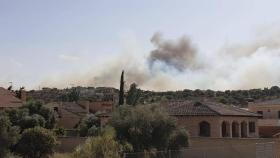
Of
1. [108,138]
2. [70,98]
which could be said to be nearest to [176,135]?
[108,138]

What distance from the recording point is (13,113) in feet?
187

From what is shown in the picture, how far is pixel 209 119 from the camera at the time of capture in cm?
5234

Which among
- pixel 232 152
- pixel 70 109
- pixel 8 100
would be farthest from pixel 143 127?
pixel 70 109

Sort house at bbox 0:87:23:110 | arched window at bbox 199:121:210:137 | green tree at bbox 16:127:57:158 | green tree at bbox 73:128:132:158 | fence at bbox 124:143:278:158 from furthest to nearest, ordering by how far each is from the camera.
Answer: house at bbox 0:87:23:110, arched window at bbox 199:121:210:137, green tree at bbox 16:127:57:158, fence at bbox 124:143:278:158, green tree at bbox 73:128:132:158

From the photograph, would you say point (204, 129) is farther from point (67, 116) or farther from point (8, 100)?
point (67, 116)

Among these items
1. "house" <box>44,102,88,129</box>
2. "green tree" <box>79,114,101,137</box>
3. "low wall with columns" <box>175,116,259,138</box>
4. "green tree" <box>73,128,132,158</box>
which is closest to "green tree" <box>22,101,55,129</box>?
"green tree" <box>79,114,101,137</box>

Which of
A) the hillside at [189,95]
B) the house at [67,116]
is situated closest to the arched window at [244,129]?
the house at [67,116]

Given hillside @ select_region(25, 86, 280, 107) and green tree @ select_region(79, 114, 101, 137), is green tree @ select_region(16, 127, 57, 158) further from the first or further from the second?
hillside @ select_region(25, 86, 280, 107)

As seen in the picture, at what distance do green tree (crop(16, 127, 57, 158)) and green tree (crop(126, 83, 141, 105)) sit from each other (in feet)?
105

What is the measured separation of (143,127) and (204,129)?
17.4m

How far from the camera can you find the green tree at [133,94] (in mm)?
75688

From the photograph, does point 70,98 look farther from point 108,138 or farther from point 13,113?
point 108,138

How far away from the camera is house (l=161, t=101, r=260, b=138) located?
52125 millimetres

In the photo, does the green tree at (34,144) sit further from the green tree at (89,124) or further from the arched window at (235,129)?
the arched window at (235,129)
